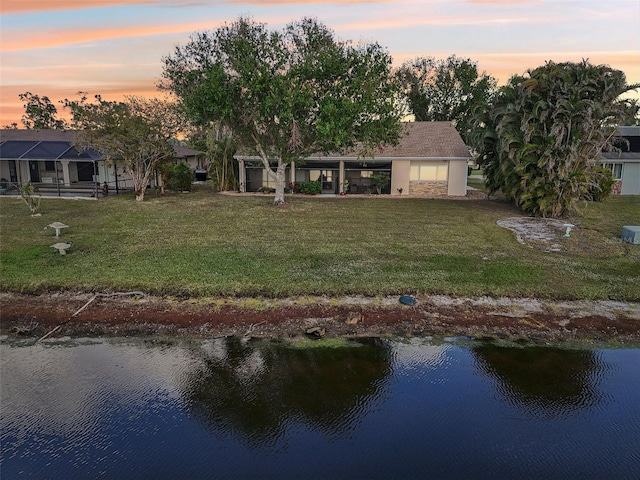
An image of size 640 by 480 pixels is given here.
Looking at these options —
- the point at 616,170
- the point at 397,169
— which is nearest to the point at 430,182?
the point at 397,169

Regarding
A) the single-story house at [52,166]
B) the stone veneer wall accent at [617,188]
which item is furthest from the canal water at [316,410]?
the stone veneer wall accent at [617,188]

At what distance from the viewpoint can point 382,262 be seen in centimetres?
1167

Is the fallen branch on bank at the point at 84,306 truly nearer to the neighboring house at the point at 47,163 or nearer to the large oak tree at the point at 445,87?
the neighboring house at the point at 47,163

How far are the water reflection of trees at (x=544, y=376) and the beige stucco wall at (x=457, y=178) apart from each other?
20468 millimetres

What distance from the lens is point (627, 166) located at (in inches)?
1105

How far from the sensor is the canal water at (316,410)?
4.73 meters

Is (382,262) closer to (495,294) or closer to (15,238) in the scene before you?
(495,294)

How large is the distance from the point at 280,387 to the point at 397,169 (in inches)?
887

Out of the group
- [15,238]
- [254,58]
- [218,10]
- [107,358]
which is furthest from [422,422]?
[218,10]

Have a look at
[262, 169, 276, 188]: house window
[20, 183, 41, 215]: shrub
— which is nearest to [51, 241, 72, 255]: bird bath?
[20, 183, 41, 215]: shrub

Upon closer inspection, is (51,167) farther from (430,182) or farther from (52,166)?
(430,182)

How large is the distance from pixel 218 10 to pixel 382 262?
46.8 feet

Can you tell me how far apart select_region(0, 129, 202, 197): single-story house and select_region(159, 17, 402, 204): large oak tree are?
9348mm

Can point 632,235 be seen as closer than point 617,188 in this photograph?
Yes
